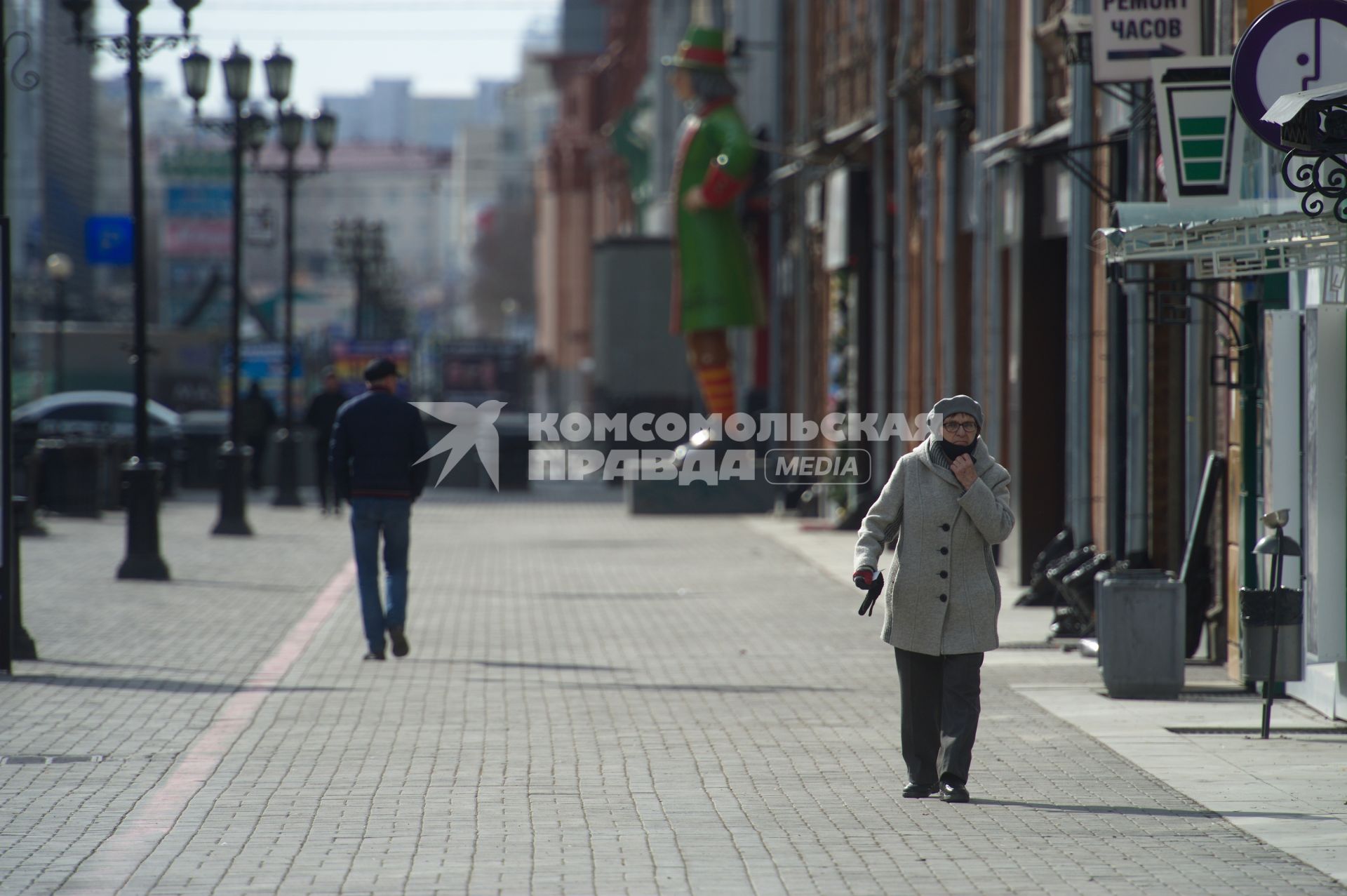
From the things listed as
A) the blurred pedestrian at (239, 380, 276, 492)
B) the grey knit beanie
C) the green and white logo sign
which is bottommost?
the blurred pedestrian at (239, 380, 276, 492)

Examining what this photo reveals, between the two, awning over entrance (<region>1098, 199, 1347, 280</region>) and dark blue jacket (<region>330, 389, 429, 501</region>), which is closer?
awning over entrance (<region>1098, 199, 1347, 280</region>)

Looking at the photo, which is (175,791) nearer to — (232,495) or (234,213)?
(232,495)

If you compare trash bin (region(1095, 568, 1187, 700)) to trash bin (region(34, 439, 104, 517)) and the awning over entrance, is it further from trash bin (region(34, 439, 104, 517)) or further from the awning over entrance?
trash bin (region(34, 439, 104, 517))

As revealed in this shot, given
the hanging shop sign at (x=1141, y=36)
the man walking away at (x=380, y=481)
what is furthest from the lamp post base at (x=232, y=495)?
the hanging shop sign at (x=1141, y=36)

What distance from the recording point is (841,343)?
94.5ft

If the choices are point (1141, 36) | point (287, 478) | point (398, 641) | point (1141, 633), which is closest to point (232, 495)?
point (287, 478)

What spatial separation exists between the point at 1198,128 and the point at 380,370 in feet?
18.1

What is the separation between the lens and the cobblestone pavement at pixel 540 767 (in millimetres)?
7383

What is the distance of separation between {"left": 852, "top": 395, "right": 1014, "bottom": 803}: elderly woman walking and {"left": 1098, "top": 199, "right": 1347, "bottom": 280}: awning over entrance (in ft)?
6.29

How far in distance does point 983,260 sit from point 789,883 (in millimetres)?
14287

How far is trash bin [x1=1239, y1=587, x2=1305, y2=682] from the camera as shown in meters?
10.5

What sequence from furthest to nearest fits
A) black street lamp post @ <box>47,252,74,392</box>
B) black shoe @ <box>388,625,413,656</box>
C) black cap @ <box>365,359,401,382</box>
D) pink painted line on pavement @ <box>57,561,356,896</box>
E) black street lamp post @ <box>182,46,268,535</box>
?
1. black street lamp post @ <box>47,252,74,392</box>
2. black street lamp post @ <box>182,46,268,535</box>
3. black cap @ <box>365,359,401,382</box>
4. black shoe @ <box>388,625,413,656</box>
5. pink painted line on pavement @ <box>57,561,356,896</box>

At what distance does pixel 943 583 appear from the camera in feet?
29.0

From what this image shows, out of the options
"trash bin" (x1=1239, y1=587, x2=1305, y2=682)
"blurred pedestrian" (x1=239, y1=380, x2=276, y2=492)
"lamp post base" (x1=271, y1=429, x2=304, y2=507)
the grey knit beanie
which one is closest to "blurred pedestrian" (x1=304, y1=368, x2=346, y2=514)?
"lamp post base" (x1=271, y1=429, x2=304, y2=507)
